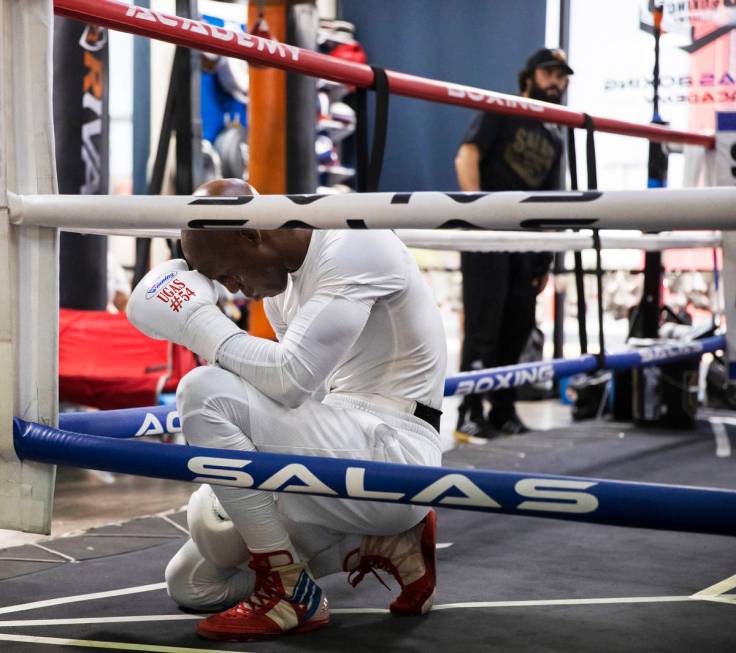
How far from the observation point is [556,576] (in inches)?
79.2

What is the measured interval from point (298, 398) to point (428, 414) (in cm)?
Result: 26

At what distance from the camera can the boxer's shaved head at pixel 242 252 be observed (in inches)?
61.1

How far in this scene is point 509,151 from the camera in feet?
12.5

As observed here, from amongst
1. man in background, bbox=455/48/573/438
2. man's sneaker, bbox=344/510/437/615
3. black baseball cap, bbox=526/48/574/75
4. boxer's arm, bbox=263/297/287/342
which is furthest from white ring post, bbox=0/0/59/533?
black baseball cap, bbox=526/48/574/75

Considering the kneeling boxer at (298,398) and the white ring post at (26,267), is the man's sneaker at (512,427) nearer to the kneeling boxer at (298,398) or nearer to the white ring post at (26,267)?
the kneeling boxer at (298,398)

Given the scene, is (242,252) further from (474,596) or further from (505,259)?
(505,259)

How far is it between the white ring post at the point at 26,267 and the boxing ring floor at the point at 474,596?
0.74 feet

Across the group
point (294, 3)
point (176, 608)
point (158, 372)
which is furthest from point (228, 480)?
point (294, 3)

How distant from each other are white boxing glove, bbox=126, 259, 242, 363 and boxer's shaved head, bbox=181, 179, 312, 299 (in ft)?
0.11

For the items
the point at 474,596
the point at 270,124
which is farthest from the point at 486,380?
the point at 270,124

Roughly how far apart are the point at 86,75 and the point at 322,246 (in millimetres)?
2070

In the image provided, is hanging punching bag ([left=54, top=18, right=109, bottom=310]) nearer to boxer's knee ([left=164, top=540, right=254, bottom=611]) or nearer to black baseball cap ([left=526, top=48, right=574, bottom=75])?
black baseball cap ([left=526, top=48, right=574, bottom=75])

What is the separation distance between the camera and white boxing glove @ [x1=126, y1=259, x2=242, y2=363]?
151 cm

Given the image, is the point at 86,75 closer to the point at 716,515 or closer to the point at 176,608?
the point at 176,608
